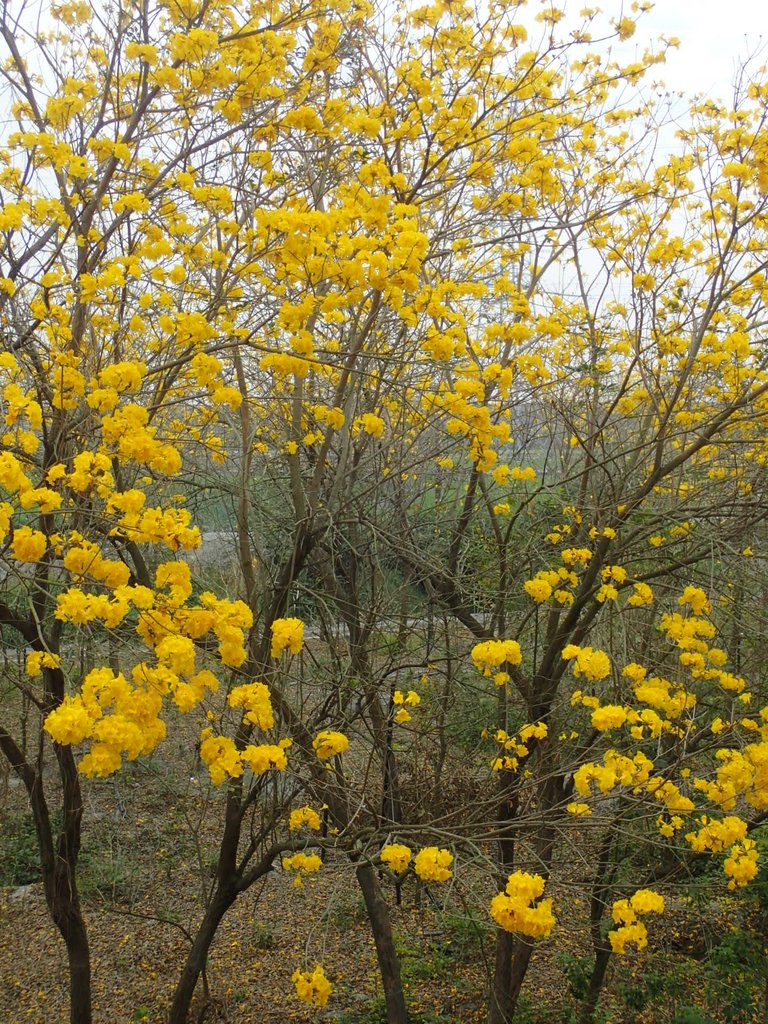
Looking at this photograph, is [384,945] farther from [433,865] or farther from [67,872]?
[433,865]

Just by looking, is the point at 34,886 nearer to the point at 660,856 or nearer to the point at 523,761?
the point at 523,761

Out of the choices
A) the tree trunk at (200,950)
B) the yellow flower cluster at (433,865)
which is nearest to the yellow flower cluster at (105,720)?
the yellow flower cluster at (433,865)

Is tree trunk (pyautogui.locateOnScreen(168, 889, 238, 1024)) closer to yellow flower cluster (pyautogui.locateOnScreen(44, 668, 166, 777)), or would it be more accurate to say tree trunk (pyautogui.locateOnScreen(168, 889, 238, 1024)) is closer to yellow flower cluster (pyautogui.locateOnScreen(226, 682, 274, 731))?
yellow flower cluster (pyautogui.locateOnScreen(226, 682, 274, 731))

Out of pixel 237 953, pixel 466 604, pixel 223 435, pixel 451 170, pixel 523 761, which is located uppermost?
pixel 451 170

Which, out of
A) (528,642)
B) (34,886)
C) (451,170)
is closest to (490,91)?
(451,170)

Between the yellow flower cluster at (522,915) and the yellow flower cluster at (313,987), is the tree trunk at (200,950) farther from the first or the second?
the yellow flower cluster at (522,915)

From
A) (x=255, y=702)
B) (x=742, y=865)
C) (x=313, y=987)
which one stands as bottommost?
(x=313, y=987)

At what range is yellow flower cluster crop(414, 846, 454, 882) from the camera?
2.61 m

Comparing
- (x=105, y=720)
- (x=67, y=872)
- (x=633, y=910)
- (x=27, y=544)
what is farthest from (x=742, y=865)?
(x=67, y=872)

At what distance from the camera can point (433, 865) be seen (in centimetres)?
264

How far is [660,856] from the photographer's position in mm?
5234

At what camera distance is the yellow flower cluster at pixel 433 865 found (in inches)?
103

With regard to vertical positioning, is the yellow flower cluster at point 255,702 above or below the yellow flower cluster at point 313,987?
above

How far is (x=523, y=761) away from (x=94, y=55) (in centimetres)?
464
